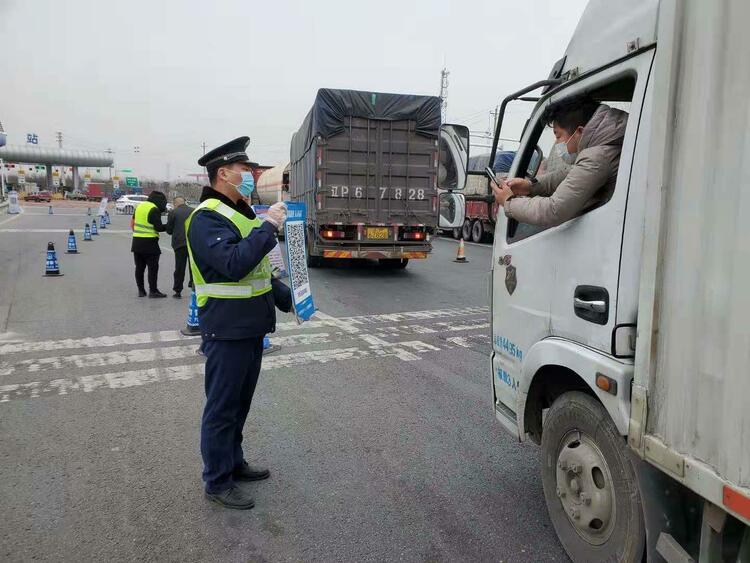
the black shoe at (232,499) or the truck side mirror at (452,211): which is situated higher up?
the truck side mirror at (452,211)

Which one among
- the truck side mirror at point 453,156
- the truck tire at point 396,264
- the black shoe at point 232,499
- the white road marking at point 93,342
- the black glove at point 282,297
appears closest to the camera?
the black shoe at point 232,499

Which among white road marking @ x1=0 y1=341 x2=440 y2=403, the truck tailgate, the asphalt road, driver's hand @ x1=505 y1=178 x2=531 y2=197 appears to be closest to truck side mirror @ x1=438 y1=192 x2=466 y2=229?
driver's hand @ x1=505 y1=178 x2=531 y2=197

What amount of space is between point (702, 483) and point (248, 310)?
86.1 inches

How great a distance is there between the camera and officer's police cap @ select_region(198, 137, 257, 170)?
3062mm

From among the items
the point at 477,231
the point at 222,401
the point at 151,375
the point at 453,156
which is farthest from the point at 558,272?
the point at 477,231

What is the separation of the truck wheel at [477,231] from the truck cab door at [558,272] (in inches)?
775

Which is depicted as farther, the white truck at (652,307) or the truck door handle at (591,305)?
the truck door handle at (591,305)

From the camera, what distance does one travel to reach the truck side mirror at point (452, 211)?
133 inches

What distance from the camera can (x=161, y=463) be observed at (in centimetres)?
355

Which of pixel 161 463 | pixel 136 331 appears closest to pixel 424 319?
pixel 136 331

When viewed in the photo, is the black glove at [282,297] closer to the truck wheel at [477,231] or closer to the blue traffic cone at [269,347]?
the blue traffic cone at [269,347]

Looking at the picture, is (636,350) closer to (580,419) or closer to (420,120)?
(580,419)

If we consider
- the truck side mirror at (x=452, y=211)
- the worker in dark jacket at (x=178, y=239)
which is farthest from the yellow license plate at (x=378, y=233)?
the truck side mirror at (x=452, y=211)

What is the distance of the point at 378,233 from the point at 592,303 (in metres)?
9.31
